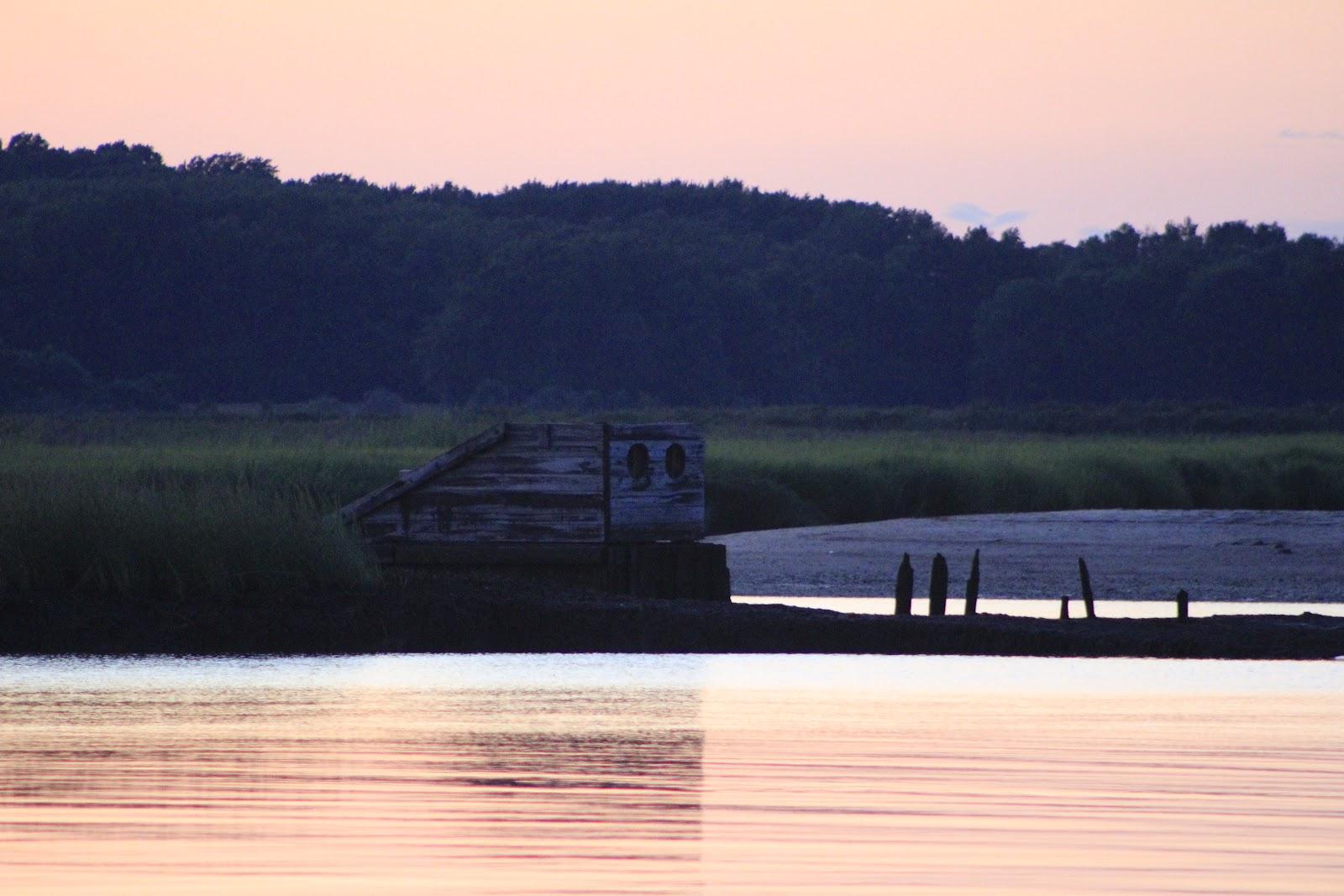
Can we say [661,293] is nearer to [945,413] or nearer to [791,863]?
[945,413]

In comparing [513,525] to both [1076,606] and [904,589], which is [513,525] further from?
[1076,606]

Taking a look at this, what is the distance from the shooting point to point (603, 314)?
9456 cm

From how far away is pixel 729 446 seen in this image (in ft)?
130

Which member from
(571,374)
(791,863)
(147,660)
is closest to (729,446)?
(147,660)

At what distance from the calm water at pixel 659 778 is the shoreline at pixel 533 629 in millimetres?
630

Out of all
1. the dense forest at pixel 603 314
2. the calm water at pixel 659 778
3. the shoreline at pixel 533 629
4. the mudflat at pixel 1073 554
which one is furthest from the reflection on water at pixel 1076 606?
the dense forest at pixel 603 314

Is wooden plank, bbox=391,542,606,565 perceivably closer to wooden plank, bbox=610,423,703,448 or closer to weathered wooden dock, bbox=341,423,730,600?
weathered wooden dock, bbox=341,423,730,600

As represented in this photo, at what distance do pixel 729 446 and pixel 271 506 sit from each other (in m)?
21.8

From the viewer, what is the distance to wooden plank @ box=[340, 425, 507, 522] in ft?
63.0

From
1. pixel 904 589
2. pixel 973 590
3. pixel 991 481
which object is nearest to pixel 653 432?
pixel 904 589

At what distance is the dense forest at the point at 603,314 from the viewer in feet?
290

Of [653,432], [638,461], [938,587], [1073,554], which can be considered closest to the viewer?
[638,461]

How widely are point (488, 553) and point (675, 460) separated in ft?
6.71

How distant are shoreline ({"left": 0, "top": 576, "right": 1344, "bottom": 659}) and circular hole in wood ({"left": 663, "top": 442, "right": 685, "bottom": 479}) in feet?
5.69
